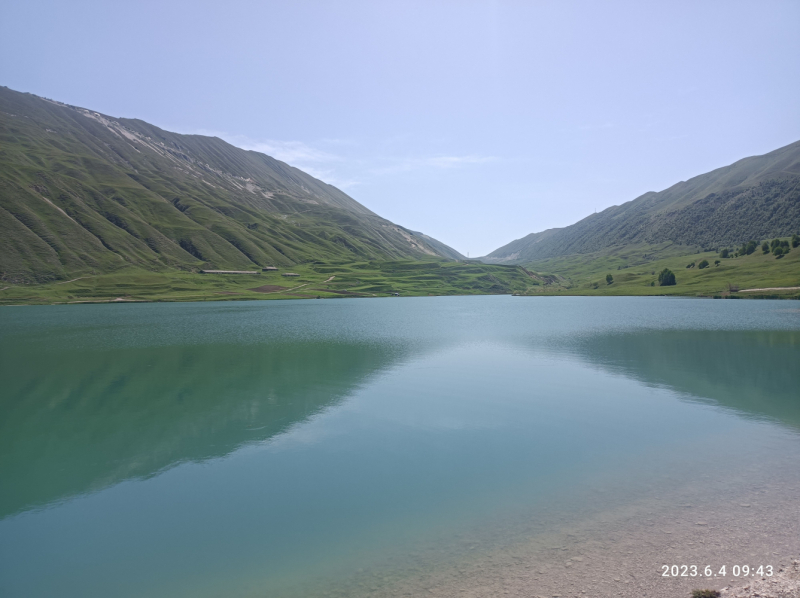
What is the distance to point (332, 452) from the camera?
2373cm

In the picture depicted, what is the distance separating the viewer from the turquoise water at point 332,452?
14609mm

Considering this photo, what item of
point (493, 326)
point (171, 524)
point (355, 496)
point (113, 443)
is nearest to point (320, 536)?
point (355, 496)

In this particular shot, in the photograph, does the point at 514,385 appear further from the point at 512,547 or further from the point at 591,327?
the point at 591,327

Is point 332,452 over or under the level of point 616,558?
under

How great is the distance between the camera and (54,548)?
50.2ft

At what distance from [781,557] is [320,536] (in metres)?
14.7
